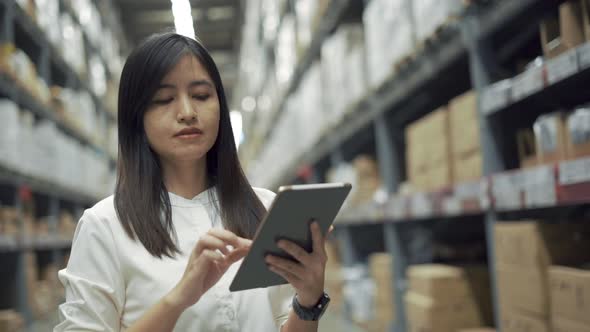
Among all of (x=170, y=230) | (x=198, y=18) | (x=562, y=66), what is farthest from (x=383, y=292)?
(x=198, y=18)

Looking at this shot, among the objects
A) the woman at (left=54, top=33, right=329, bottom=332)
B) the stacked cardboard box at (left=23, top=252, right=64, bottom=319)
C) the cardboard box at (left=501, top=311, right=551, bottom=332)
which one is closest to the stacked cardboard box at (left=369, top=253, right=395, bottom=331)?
the cardboard box at (left=501, top=311, right=551, bottom=332)

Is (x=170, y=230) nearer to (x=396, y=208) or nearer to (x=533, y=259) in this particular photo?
(x=533, y=259)

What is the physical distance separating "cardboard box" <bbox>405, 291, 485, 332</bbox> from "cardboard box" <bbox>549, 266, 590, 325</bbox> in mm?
1033

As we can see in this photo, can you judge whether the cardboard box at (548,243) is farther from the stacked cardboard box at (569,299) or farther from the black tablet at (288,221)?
the black tablet at (288,221)

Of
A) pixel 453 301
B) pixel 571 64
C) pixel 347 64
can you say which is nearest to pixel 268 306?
pixel 571 64

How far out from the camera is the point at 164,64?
1.20m

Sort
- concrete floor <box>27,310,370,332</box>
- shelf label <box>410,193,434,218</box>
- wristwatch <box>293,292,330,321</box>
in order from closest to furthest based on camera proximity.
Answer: wristwatch <box>293,292,330,321</box> → shelf label <box>410,193,434,218</box> → concrete floor <box>27,310,370,332</box>

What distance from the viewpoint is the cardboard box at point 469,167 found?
2.58 meters

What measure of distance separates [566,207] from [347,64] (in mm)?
1871

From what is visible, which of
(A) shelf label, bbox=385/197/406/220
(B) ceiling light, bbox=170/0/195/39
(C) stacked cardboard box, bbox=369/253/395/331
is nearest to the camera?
(A) shelf label, bbox=385/197/406/220

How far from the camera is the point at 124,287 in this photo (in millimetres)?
1172

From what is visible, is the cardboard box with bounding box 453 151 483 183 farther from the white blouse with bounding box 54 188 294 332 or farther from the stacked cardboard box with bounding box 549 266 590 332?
the white blouse with bounding box 54 188 294 332

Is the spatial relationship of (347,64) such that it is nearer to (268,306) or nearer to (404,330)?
(404,330)

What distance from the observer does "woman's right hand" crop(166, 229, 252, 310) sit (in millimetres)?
1003
